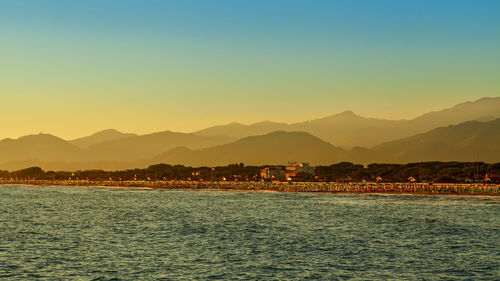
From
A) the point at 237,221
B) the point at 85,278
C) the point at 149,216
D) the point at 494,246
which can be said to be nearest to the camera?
the point at 85,278

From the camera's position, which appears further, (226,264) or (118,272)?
(226,264)

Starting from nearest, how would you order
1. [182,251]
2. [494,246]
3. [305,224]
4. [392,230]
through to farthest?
1. [182,251]
2. [494,246]
3. [392,230]
4. [305,224]

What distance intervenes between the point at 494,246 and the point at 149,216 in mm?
61996

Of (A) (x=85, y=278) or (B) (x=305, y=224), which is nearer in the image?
(A) (x=85, y=278)

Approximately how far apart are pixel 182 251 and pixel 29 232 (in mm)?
29484

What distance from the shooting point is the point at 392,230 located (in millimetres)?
75938

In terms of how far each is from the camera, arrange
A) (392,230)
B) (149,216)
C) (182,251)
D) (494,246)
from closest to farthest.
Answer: (182,251) → (494,246) → (392,230) → (149,216)

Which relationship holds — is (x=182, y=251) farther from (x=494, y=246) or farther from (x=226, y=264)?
(x=494, y=246)

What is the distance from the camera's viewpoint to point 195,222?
88.5m

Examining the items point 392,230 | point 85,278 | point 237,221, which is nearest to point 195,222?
point 237,221

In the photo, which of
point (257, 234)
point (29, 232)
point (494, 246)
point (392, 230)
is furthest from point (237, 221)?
point (494, 246)

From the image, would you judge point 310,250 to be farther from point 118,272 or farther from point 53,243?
point 53,243

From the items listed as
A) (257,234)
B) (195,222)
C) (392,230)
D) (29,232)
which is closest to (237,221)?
(195,222)

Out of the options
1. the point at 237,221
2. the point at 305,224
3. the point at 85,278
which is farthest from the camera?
the point at 237,221
